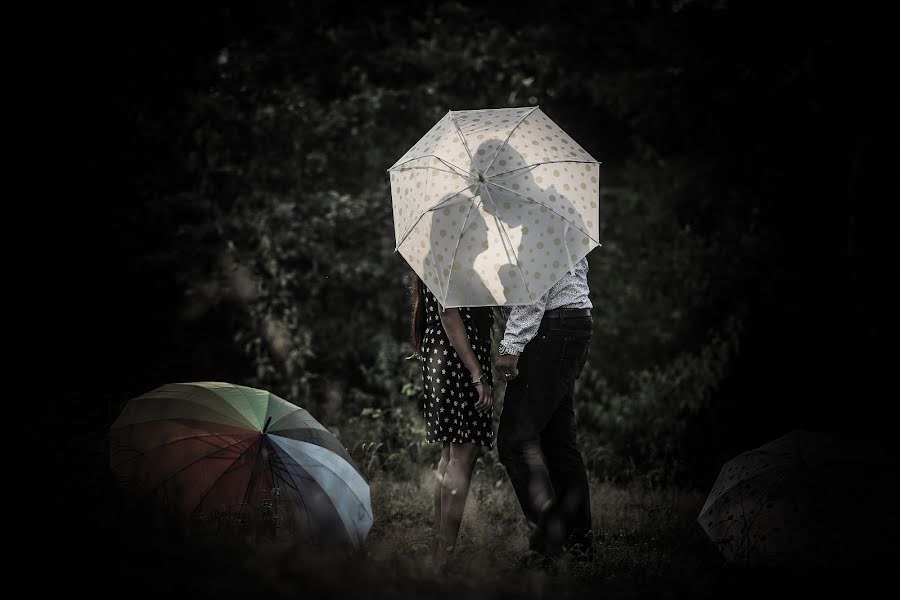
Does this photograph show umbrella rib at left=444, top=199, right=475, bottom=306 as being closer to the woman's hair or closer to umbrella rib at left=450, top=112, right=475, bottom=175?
umbrella rib at left=450, top=112, right=475, bottom=175

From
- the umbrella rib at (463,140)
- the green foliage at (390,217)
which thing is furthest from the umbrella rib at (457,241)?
the green foliage at (390,217)

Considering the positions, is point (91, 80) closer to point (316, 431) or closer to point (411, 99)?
point (411, 99)

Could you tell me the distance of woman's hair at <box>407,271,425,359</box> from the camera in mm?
3699

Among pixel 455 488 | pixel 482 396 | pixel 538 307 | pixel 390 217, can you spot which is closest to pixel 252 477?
pixel 455 488

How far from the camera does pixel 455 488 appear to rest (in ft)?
11.6

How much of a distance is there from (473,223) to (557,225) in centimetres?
35

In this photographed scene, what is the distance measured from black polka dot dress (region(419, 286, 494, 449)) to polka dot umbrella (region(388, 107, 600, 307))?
0.29 m

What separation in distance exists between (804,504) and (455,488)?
1.37 meters

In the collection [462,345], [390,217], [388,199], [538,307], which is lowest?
[462,345]

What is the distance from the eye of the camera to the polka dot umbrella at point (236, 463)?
3.12 m

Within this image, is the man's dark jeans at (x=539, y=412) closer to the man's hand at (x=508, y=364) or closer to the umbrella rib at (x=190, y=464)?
the man's hand at (x=508, y=364)

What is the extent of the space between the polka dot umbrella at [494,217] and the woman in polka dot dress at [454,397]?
0.23 meters

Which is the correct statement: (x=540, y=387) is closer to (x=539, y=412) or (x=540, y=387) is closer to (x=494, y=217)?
(x=539, y=412)

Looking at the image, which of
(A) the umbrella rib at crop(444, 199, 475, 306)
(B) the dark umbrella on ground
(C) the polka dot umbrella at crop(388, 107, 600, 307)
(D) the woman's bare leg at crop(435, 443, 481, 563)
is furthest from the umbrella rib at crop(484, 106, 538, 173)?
(B) the dark umbrella on ground
